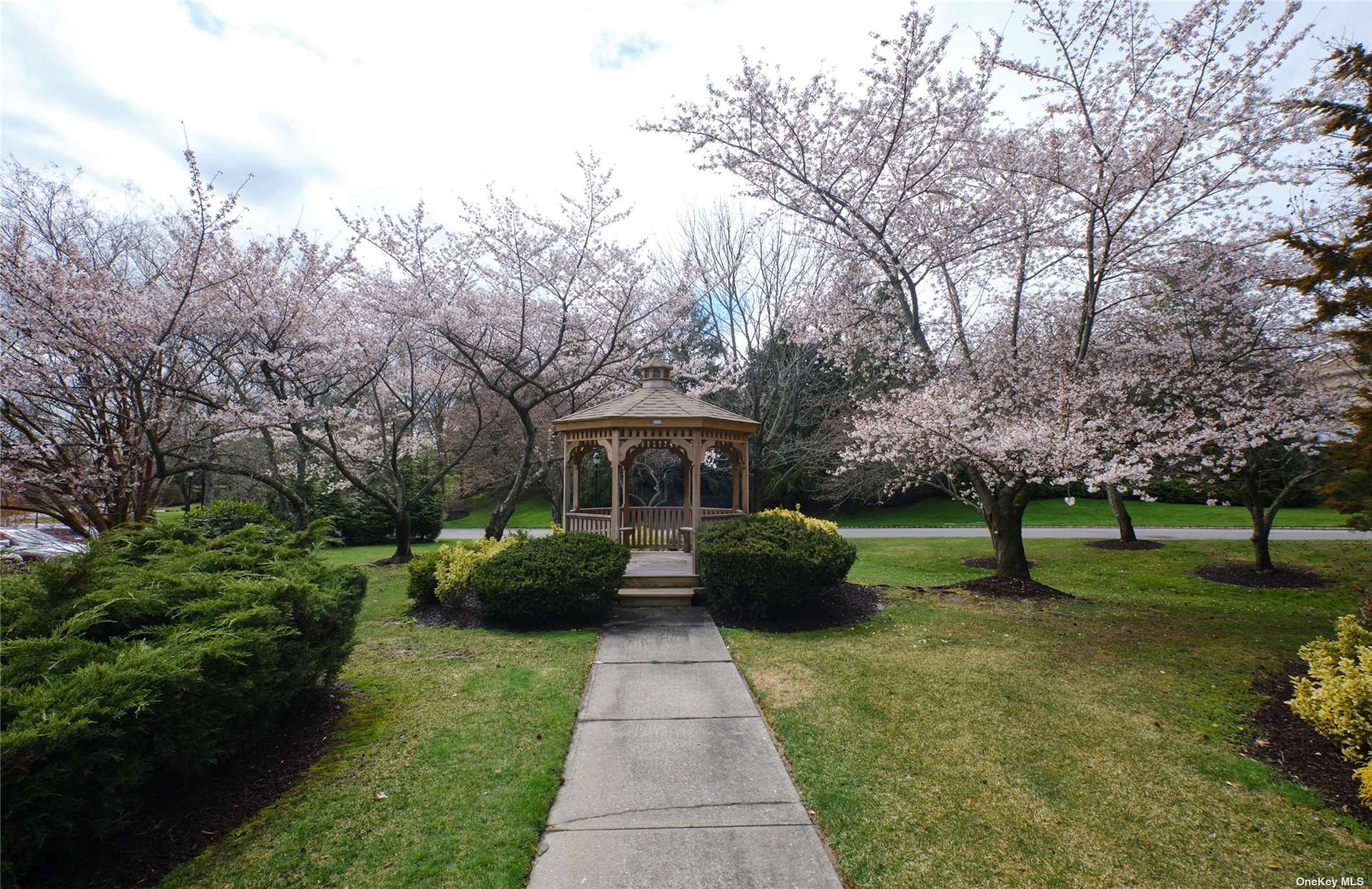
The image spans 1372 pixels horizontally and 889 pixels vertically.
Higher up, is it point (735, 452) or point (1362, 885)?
point (735, 452)

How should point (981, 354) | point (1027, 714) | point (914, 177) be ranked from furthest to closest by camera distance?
point (981, 354), point (914, 177), point (1027, 714)

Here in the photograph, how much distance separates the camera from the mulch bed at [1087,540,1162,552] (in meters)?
14.7

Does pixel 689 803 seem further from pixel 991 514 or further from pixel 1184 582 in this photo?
pixel 1184 582

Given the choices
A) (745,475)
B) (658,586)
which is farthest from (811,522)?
(658,586)

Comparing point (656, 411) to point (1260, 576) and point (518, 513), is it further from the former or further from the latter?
point (518, 513)

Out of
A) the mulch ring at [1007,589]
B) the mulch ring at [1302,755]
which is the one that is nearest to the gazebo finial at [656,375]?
the mulch ring at [1007,589]

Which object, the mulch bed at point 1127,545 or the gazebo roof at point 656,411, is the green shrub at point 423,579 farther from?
the mulch bed at point 1127,545

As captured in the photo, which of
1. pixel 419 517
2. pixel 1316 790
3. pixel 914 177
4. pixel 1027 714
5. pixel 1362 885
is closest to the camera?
pixel 1362 885

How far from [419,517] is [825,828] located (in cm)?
1944

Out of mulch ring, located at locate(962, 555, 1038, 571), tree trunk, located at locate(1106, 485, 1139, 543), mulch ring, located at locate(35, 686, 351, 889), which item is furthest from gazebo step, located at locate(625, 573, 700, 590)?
tree trunk, located at locate(1106, 485, 1139, 543)

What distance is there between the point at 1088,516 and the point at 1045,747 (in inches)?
895

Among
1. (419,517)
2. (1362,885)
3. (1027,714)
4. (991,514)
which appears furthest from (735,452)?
(419,517)

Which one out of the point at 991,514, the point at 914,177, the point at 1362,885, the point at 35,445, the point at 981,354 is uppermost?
the point at 914,177

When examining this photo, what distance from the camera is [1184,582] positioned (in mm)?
11727
